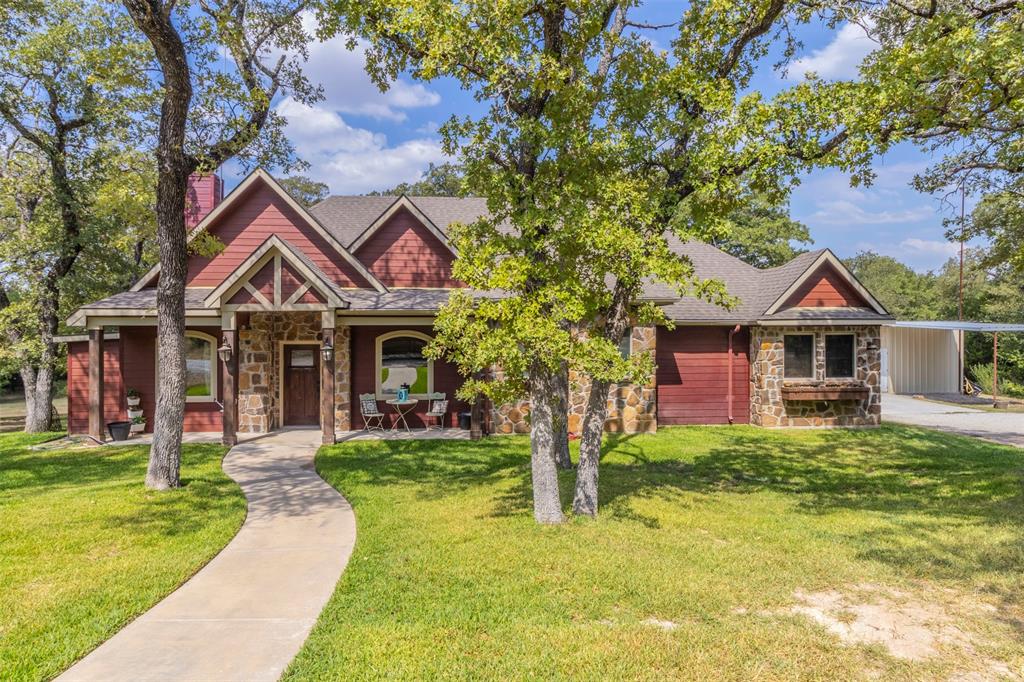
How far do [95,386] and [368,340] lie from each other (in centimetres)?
568

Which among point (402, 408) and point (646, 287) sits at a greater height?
point (646, 287)

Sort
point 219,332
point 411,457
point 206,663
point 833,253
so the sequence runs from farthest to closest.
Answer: point 833,253, point 219,332, point 411,457, point 206,663

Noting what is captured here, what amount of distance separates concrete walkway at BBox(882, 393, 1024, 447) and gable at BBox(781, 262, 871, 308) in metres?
3.78

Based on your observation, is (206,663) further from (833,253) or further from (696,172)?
(833,253)

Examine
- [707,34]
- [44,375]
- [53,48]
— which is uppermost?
[53,48]

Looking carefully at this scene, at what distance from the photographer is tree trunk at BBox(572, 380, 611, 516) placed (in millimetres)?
6711

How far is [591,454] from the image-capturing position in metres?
6.77

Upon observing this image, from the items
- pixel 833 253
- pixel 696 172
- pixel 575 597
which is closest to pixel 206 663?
pixel 575 597

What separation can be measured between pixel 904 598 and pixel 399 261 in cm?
Result: 1191

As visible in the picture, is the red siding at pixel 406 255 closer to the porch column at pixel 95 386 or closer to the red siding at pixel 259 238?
the red siding at pixel 259 238

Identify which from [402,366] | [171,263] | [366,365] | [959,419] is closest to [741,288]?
[959,419]

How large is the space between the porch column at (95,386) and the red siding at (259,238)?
2.42m

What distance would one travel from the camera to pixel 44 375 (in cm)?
1406

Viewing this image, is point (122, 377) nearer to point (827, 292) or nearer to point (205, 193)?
point (205, 193)
